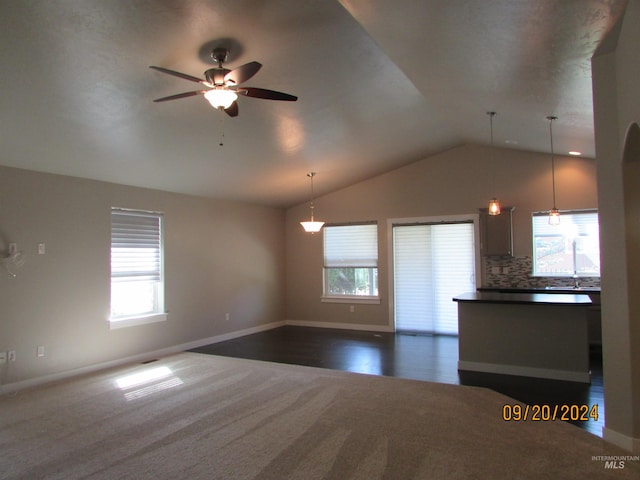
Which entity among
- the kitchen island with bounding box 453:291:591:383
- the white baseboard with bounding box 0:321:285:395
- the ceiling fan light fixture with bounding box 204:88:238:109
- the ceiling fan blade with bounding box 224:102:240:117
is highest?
the ceiling fan blade with bounding box 224:102:240:117

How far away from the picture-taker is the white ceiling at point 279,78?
8.96ft

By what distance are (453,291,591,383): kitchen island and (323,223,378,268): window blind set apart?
300 centimetres

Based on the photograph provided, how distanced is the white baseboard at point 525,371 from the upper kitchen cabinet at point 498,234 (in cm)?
239

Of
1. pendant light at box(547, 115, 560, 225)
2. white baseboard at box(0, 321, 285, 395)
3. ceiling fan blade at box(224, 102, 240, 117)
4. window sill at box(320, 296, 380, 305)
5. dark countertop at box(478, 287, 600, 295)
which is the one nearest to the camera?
ceiling fan blade at box(224, 102, 240, 117)

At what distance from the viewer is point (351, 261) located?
26.7ft

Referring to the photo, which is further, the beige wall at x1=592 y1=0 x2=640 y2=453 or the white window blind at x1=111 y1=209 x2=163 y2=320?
the white window blind at x1=111 y1=209 x2=163 y2=320

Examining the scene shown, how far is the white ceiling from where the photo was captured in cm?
273

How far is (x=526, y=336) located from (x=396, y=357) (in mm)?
1718

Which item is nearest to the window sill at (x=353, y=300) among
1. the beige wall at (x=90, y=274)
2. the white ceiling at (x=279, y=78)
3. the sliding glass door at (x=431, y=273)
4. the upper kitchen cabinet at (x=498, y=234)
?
the sliding glass door at (x=431, y=273)

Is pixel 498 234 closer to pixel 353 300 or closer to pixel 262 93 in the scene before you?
pixel 353 300

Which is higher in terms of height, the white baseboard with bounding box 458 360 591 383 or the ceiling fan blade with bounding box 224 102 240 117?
the ceiling fan blade with bounding box 224 102 240 117

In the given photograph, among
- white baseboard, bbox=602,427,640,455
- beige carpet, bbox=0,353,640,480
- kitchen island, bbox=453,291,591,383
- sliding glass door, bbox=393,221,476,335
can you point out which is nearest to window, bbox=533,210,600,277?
sliding glass door, bbox=393,221,476,335

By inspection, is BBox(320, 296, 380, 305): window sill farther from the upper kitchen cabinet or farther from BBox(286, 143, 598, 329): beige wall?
the upper kitchen cabinet

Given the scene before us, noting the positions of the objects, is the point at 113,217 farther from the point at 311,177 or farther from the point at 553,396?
the point at 553,396
